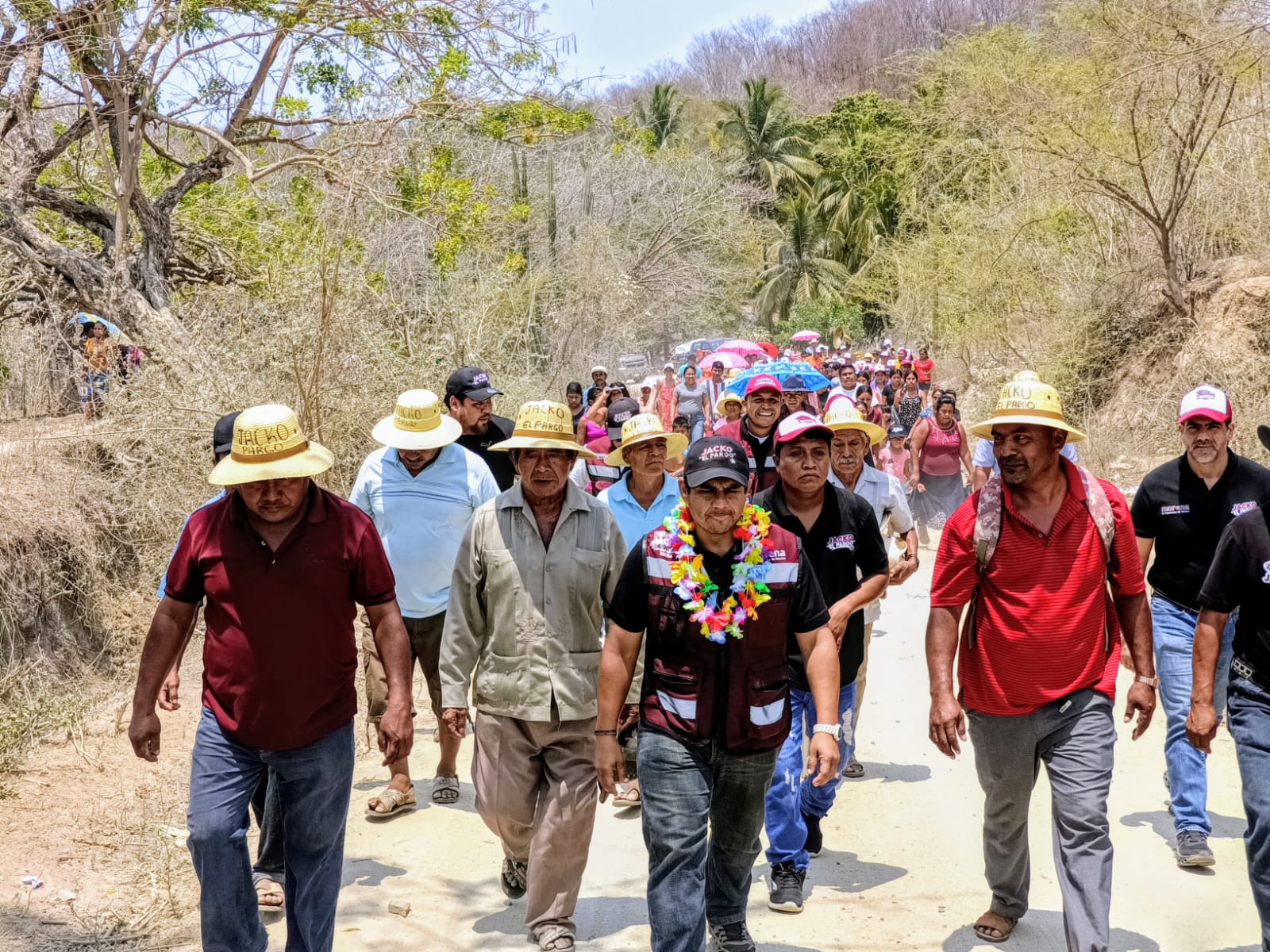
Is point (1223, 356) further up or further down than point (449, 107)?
further down

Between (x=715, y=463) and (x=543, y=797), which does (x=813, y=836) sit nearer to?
(x=543, y=797)

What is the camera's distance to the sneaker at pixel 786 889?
17.6 feet

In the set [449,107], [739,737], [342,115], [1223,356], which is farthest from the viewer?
[1223,356]

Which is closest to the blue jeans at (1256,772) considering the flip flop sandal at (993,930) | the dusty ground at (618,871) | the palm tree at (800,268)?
the dusty ground at (618,871)

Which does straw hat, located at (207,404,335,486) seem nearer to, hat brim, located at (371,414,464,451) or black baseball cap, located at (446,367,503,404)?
hat brim, located at (371,414,464,451)

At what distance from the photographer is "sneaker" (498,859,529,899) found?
18.3 ft

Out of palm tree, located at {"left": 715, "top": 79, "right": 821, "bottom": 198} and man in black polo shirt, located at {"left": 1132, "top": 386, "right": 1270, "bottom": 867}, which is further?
palm tree, located at {"left": 715, "top": 79, "right": 821, "bottom": 198}

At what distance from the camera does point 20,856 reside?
6.37 metres

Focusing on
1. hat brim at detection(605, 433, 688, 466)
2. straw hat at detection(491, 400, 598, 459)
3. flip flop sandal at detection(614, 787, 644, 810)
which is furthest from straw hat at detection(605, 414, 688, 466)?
flip flop sandal at detection(614, 787, 644, 810)

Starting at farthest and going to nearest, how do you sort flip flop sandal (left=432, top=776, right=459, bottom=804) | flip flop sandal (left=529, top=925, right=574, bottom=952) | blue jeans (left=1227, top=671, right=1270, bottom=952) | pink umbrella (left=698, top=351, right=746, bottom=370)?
pink umbrella (left=698, top=351, right=746, bottom=370) → flip flop sandal (left=432, top=776, right=459, bottom=804) → flip flop sandal (left=529, top=925, right=574, bottom=952) → blue jeans (left=1227, top=671, right=1270, bottom=952)

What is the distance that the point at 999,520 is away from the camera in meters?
4.70

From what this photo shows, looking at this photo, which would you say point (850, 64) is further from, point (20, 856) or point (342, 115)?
point (20, 856)

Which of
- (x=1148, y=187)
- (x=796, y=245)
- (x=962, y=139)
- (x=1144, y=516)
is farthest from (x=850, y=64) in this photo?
(x=1144, y=516)

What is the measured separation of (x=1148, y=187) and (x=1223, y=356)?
252cm
